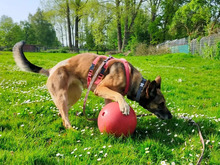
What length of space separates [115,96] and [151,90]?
931 mm

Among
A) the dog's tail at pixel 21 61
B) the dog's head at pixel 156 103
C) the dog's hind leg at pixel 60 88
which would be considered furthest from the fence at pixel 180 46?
the dog's hind leg at pixel 60 88

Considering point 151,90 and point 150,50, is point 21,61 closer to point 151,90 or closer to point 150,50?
point 151,90

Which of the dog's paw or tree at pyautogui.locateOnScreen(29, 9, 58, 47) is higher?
tree at pyautogui.locateOnScreen(29, 9, 58, 47)

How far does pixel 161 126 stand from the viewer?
4496mm

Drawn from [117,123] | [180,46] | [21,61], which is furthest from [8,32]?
[117,123]

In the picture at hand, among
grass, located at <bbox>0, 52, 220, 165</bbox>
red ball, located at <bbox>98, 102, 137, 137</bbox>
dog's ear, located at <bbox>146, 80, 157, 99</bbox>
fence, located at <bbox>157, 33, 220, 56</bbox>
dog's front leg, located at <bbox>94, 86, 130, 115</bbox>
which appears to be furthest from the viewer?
fence, located at <bbox>157, 33, 220, 56</bbox>

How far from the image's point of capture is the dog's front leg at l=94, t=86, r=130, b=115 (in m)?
3.87

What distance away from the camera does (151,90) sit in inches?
181

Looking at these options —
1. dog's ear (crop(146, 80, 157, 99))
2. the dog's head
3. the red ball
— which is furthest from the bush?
the red ball

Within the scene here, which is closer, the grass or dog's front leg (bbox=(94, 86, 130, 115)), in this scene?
the grass

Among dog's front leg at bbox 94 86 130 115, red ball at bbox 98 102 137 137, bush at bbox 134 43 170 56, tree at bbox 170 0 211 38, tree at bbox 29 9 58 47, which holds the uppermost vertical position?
tree at bbox 29 9 58 47

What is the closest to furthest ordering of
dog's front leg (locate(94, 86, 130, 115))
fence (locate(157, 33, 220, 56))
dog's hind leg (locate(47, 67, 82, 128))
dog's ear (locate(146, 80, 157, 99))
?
dog's front leg (locate(94, 86, 130, 115)), dog's ear (locate(146, 80, 157, 99)), dog's hind leg (locate(47, 67, 82, 128)), fence (locate(157, 33, 220, 56))

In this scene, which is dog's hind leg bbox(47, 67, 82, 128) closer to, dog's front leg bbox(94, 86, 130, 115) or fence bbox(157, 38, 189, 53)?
dog's front leg bbox(94, 86, 130, 115)

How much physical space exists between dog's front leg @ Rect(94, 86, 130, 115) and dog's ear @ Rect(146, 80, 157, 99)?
736 millimetres
